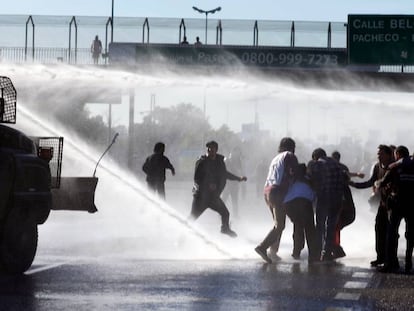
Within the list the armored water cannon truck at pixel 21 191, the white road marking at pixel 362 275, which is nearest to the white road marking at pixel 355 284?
the white road marking at pixel 362 275

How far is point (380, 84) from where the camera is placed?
147ft

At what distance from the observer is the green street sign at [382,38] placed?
46.5 m

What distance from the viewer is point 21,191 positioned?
44.0ft

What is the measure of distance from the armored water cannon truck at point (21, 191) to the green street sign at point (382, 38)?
110 ft

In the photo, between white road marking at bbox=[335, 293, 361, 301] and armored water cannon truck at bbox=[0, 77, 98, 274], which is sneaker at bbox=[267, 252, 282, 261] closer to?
armored water cannon truck at bbox=[0, 77, 98, 274]

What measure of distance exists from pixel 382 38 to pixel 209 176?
2873 cm

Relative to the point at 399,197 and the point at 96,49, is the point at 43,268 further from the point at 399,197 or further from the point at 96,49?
the point at 96,49

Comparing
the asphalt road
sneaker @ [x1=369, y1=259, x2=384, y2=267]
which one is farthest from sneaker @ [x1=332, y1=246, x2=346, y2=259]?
sneaker @ [x1=369, y1=259, x2=384, y2=267]

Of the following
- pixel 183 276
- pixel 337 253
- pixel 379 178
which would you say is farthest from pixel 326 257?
pixel 183 276

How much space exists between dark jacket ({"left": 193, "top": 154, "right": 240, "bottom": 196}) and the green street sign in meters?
27.9

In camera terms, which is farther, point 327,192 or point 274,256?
point 327,192

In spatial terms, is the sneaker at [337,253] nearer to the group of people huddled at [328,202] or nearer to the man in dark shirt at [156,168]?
the group of people huddled at [328,202]

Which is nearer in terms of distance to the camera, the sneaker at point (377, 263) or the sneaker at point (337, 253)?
the sneaker at point (377, 263)

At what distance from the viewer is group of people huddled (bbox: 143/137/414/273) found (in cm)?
1519
